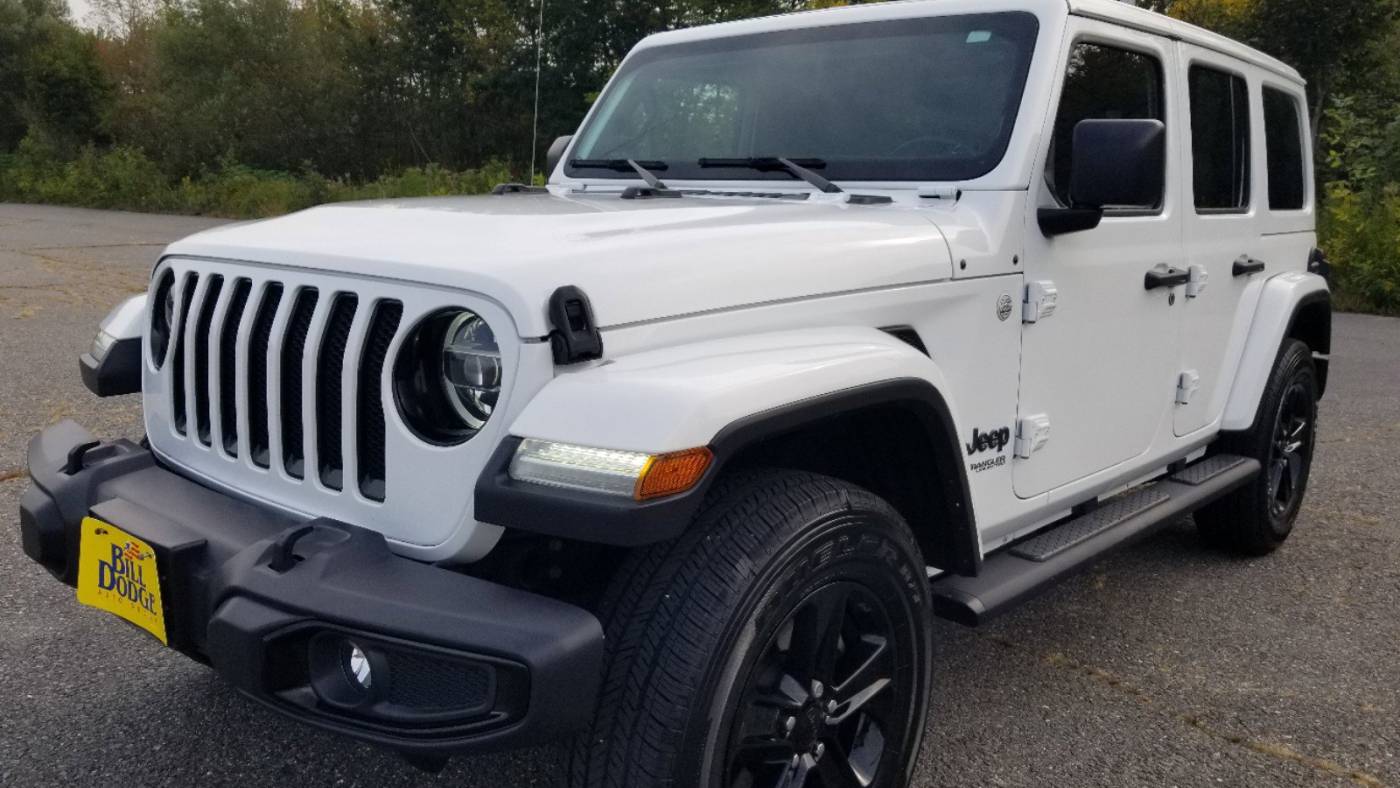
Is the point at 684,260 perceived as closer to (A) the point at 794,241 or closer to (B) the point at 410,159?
(A) the point at 794,241

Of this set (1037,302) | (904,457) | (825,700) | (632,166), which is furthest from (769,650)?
(632,166)

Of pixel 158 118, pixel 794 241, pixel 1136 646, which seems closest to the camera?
pixel 794 241

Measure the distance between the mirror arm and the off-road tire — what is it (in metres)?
1.55

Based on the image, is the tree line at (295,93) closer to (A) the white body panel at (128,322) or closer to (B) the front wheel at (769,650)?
(A) the white body panel at (128,322)

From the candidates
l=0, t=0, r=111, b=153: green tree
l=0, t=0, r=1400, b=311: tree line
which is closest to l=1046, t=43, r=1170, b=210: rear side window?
l=0, t=0, r=1400, b=311: tree line

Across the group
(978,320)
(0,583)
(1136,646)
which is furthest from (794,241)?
(0,583)

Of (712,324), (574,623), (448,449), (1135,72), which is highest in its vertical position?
(1135,72)

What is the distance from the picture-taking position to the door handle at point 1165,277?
329 cm

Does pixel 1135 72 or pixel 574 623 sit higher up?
pixel 1135 72

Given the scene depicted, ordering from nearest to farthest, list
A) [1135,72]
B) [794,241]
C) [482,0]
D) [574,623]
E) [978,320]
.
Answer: [574,623] → [794,241] → [978,320] → [1135,72] → [482,0]

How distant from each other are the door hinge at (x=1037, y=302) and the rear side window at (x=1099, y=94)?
258 millimetres

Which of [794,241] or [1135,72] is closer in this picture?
[794,241]

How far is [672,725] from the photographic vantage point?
1.86m

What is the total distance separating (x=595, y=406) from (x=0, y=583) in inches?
111
